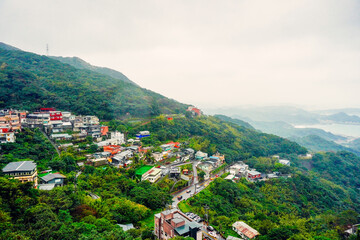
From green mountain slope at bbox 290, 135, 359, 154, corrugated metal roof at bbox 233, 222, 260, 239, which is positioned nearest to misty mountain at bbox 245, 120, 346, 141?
green mountain slope at bbox 290, 135, 359, 154

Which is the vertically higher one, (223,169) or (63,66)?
(63,66)

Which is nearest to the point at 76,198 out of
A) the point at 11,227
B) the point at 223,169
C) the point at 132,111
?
the point at 11,227

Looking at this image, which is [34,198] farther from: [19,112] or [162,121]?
[162,121]

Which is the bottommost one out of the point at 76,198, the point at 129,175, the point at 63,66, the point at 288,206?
the point at 288,206

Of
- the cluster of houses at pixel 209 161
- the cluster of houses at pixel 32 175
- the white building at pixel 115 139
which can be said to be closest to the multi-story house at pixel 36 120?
the white building at pixel 115 139

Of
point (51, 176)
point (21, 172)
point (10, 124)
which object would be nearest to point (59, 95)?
point (10, 124)

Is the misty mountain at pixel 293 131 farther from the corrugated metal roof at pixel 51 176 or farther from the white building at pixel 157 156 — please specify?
the corrugated metal roof at pixel 51 176

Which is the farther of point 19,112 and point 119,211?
point 19,112

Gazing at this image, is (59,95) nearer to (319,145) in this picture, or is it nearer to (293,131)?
(319,145)
